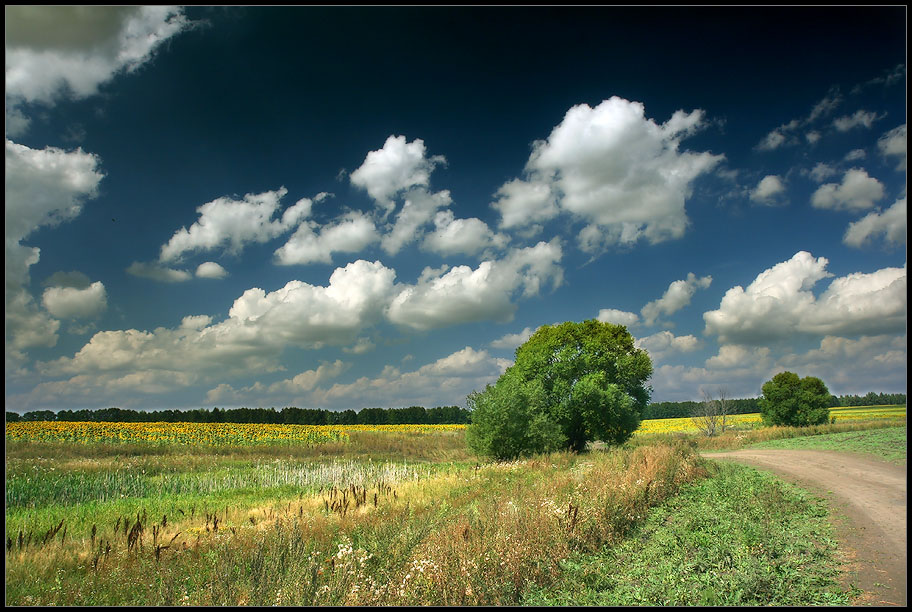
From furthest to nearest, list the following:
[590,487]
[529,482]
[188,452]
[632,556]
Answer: [188,452], [529,482], [590,487], [632,556]

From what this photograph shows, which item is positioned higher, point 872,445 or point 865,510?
point 865,510

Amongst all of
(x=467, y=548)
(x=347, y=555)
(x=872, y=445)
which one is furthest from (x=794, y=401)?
(x=347, y=555)

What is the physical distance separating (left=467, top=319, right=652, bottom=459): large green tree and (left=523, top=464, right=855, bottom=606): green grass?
1685 centimetres

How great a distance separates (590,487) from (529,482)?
5048 millimetres

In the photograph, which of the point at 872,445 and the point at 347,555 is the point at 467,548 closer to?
the point at 347,555

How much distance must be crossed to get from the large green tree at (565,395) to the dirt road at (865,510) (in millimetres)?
11204

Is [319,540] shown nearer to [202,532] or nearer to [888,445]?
[202,532]

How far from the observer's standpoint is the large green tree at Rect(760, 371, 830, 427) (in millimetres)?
50656

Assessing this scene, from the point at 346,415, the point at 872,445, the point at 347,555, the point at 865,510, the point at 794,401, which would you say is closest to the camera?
the point at 347,555

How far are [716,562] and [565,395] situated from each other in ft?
88.6

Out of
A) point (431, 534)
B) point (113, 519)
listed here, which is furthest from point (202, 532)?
point (431, 534)

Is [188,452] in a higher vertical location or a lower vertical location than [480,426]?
lower

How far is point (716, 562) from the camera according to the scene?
796 centimetres

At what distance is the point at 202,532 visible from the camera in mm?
10602
